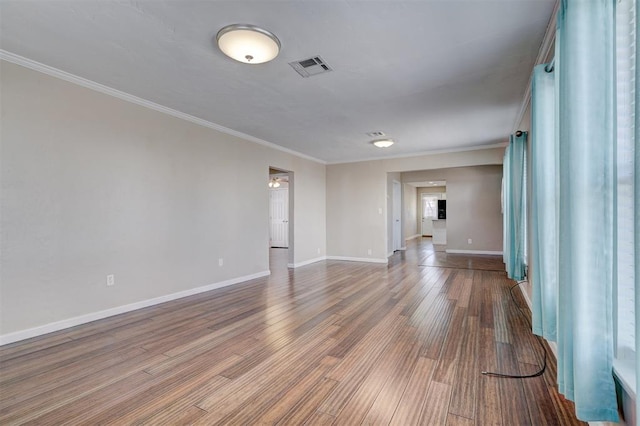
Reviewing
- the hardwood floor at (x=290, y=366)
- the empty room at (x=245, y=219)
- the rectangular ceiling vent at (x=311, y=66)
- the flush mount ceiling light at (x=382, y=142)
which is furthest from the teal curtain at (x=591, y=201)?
the flush mount ceiling light at (x=382, y=142)

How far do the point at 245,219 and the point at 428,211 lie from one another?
11353mm

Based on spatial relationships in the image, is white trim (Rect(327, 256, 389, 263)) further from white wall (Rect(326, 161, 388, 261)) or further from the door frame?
the door frame

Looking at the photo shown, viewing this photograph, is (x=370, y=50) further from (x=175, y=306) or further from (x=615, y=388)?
(x=175, y=306)

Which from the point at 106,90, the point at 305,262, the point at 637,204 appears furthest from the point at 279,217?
the point at 637,204

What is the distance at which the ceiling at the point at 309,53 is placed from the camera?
2.06 meters

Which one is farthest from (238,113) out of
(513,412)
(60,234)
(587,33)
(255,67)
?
(513,412)

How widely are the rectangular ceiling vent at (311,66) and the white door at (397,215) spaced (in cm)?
620

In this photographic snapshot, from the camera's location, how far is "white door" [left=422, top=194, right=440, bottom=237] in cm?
1405

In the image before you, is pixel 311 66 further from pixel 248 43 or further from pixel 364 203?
pixel 364 203

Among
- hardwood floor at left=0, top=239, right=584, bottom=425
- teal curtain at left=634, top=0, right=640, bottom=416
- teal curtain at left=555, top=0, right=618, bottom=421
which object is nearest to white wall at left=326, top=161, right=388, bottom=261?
hardwood floor at left=0, top=239, right=584, bottom=425

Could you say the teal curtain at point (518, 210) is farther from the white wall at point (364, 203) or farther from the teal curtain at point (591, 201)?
the teal curtain at point (591, 201)

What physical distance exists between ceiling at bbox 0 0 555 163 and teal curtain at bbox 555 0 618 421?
3.20ft

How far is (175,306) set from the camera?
3730mm

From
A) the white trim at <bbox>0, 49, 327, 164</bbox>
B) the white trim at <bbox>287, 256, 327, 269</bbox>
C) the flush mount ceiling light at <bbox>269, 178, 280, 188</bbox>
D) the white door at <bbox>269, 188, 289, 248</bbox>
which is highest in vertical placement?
the white trim at <bbox>0, 49, 327, 164</bbox>
